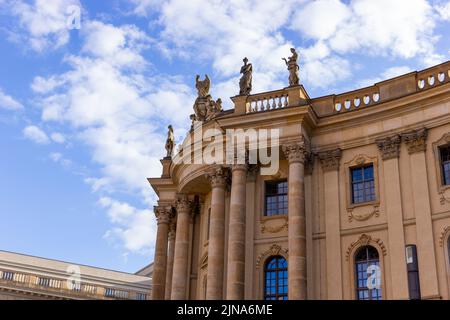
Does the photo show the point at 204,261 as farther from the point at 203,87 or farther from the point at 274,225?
the point at 203,87

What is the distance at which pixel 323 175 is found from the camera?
27.9 metres

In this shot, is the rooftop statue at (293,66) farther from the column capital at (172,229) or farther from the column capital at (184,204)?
the column capital at (172,229)

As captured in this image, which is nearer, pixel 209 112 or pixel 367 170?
pixel 367 170

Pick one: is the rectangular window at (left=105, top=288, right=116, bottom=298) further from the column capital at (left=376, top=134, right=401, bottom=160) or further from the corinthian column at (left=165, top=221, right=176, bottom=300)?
the column capital at (left=376, top=134, right=401, bottom=160)

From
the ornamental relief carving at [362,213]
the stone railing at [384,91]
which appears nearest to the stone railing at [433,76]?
the stone railing at [384,91]

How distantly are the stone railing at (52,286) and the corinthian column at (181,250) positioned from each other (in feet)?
93.5

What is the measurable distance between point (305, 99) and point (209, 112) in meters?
5.92

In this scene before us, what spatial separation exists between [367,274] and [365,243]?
1.25m

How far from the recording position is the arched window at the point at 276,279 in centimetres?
2688

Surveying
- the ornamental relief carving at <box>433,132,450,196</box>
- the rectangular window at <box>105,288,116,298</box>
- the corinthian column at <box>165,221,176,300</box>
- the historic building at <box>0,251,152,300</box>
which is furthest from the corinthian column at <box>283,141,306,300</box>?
the rectangular window at <box>105,288,116,298</box>
